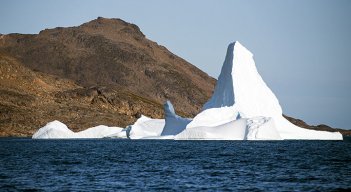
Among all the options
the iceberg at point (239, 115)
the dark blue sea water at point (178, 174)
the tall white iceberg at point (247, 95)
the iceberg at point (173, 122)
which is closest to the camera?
the dark blue sea water at point (178, 174)

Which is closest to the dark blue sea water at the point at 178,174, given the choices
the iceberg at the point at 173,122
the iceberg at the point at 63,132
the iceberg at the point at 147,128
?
the iceberg at the point at 173,122

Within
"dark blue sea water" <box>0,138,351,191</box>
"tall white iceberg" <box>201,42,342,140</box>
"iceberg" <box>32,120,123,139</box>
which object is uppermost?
Answer: "tall white iceberg" <box>201,42,342,140</box>

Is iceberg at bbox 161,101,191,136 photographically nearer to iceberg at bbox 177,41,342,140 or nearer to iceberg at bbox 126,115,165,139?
iceberg at bbox 177,41,342,140

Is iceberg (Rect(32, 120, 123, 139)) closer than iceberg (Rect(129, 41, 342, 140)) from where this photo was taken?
No

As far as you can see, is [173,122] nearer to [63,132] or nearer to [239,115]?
[239,115]

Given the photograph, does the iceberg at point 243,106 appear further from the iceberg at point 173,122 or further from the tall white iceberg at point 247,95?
the iceberg at point 173,122

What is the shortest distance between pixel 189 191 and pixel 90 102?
124636 mm

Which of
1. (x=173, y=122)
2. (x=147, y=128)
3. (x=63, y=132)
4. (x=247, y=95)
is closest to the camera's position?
(x=247, y=95)

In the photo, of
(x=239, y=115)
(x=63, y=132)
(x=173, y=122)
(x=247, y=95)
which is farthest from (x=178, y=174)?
(x=63, y=132)

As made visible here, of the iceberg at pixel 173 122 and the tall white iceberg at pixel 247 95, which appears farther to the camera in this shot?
the iceberg at pixel 173 122

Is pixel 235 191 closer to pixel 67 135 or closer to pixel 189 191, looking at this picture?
pixel 189 191

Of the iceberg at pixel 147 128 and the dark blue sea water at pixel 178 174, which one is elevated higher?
the iceberg at pixel 147 128

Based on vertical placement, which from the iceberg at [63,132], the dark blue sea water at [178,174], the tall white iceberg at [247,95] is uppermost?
the tall white iceberg at [247,95]

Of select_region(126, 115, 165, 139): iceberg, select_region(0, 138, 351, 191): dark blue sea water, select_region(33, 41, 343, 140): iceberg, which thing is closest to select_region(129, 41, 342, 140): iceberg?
select_region(33, 41, 343, 140): iceberg
